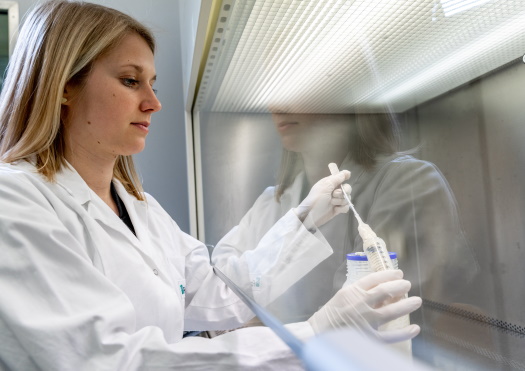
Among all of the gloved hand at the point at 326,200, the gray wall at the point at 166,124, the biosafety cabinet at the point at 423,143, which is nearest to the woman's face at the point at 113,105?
the biosafety cabinet at the point at 423,143

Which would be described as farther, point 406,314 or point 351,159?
point 351,159

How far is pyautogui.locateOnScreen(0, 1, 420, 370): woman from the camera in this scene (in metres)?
0.59

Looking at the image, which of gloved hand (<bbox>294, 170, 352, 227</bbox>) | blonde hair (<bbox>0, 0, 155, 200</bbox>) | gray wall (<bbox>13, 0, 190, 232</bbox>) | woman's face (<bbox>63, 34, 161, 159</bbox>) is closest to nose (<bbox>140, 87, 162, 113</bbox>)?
woman's face (<bbox>63, 34, 161, 159</bbox>)

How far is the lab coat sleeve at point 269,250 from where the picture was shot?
0.80 m

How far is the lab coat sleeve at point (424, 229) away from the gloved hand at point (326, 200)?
11 cm

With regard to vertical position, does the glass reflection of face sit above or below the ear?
below

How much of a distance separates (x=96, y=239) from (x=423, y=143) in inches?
26.9

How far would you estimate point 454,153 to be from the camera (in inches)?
15.7

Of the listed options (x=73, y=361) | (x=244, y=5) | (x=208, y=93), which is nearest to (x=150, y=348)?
(x=73, y=361)

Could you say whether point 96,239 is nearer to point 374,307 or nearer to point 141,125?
point 141,125

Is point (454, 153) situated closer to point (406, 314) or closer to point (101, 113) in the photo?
point (406, 314)

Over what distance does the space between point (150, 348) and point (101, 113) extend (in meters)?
0.58

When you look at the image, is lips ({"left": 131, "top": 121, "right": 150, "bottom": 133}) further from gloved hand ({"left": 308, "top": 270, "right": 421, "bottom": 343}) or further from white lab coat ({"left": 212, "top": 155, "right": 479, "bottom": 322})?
gloved hand ({"left": 308, "top": 270, "right": 421, "bottom": 343})

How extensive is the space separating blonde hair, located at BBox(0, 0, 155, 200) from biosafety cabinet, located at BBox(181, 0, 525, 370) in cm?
37
